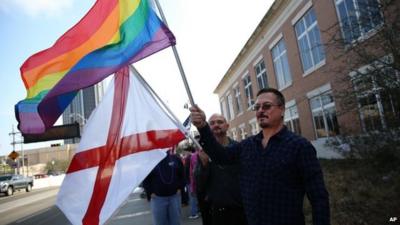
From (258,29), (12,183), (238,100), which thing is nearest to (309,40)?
(258,29)

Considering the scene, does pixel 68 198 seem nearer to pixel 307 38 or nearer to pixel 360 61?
pixel 360 61

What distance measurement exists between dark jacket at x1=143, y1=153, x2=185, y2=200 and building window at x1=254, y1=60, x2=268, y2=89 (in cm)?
2082

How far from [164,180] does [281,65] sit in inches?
719

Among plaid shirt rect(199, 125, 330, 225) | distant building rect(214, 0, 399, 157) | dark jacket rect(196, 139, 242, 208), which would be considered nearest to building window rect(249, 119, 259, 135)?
distant building rect(214, 0, 399, 157)

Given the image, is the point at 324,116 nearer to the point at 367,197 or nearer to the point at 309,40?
the point at 309,40

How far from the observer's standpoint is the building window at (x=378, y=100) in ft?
21.8

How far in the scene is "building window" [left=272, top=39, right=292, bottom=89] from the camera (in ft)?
71.8

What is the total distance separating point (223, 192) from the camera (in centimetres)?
394

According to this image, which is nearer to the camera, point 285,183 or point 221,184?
point 285,183

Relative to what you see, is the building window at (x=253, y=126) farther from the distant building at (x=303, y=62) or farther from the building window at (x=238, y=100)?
the building window at (x=238, y=100)

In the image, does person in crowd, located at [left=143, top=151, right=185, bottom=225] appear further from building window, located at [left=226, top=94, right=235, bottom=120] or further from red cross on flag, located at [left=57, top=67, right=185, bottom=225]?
building window, located at [left=226, top=94, right=235, bottom=120]

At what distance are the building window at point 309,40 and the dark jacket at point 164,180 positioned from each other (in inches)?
486

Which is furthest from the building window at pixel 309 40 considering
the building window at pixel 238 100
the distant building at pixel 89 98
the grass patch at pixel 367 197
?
the building window at pixel 238 100

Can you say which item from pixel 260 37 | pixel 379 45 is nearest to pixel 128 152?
pixel 379 45
